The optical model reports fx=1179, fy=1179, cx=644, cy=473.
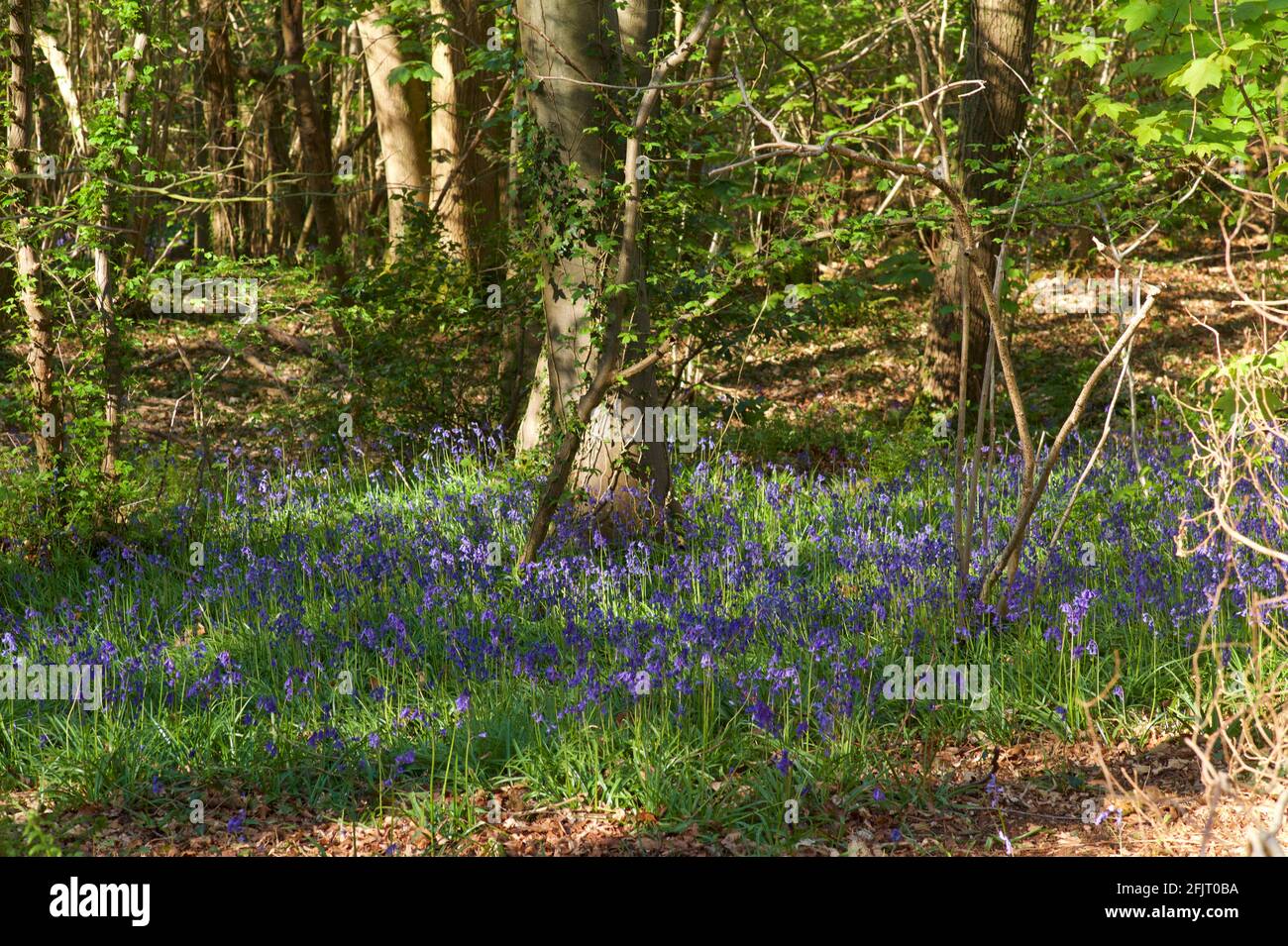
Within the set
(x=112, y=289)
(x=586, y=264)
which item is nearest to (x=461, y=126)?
(x=112, y=289)

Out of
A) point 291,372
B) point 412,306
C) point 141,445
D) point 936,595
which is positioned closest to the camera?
point 936,595

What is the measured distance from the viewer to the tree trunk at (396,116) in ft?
36.6

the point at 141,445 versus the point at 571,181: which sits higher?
the point at 571,181

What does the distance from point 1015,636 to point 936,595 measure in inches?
13.9

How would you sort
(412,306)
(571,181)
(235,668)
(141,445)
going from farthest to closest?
1. (141,445)
2. (412,306)
3. (571,181)
4. (235,668)

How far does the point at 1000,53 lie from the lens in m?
8.76

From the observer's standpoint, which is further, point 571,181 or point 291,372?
point 291,372
